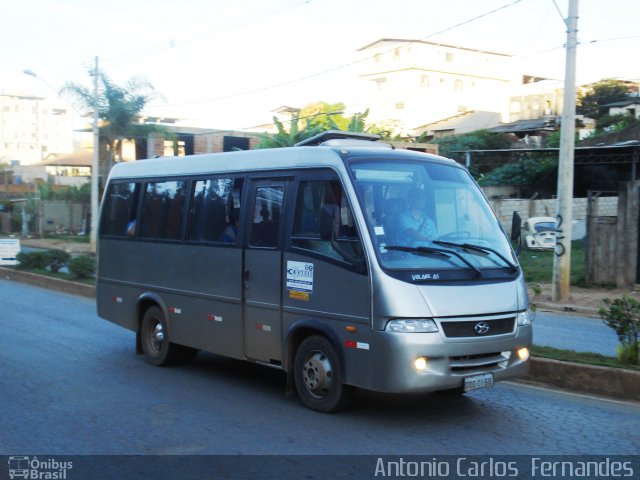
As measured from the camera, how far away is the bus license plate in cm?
669

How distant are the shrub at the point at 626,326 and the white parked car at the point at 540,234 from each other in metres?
19.1

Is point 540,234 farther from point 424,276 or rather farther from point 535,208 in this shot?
point 424,276

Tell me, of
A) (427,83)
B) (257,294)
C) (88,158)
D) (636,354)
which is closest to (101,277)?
(257,294)

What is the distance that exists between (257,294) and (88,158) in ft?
224

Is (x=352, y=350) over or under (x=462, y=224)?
under

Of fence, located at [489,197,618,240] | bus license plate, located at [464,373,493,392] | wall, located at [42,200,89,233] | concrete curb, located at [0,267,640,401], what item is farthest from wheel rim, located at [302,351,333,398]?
wall, located at [42,200,89,233]

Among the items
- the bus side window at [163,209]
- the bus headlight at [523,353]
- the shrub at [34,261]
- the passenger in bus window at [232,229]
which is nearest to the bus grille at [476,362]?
the bus headlight at [523,353]

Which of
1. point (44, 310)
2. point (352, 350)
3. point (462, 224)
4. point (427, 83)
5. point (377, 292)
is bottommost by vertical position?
point (44, 310)

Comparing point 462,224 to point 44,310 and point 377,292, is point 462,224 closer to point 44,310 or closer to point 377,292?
point 377,292

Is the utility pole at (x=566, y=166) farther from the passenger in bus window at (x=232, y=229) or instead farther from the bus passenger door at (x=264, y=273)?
the bus passenger door at (x=264, y=273)

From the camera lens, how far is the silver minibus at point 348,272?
6.59 m

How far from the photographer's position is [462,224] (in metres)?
7.36

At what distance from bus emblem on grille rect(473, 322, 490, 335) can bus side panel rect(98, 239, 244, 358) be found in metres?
2.70
